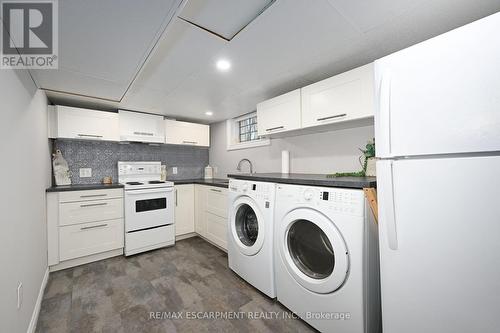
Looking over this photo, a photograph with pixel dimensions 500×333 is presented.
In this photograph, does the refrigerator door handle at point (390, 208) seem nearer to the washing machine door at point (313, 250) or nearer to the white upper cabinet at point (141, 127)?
the washing machine door at point (313, 250)

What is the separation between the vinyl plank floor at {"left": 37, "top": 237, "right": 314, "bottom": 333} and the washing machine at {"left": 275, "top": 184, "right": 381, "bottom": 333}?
257 mm

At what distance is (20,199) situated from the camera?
51.1 inches

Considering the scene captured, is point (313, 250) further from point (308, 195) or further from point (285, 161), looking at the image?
point (285, 161)

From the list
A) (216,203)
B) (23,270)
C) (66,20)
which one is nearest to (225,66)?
(66,20)

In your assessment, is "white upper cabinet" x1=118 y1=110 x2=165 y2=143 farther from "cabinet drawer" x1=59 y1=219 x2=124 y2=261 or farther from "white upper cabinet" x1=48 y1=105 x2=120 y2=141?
"cabinet drawer" x1=59 y1=219 x2=124 y2=261

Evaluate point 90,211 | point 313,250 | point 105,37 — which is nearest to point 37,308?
point 90,211

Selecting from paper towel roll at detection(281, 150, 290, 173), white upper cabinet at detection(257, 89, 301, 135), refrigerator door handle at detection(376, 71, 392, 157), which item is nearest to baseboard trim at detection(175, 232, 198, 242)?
paper towel roll at detection(281, 150, 290, 173)

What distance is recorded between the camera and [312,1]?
1026 millimetres

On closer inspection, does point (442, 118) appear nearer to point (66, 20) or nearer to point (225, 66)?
point (225, 66)

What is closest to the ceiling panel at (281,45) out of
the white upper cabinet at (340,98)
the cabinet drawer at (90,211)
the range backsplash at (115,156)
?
the white upper cabinet at (340,98)

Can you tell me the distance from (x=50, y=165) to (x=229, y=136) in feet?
7.99

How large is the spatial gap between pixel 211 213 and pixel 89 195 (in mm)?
1496

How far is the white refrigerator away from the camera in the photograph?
75 cm

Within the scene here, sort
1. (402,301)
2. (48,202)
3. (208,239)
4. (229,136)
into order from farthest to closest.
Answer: (229,136)
(208,239)
(48,202)
(402,301)
